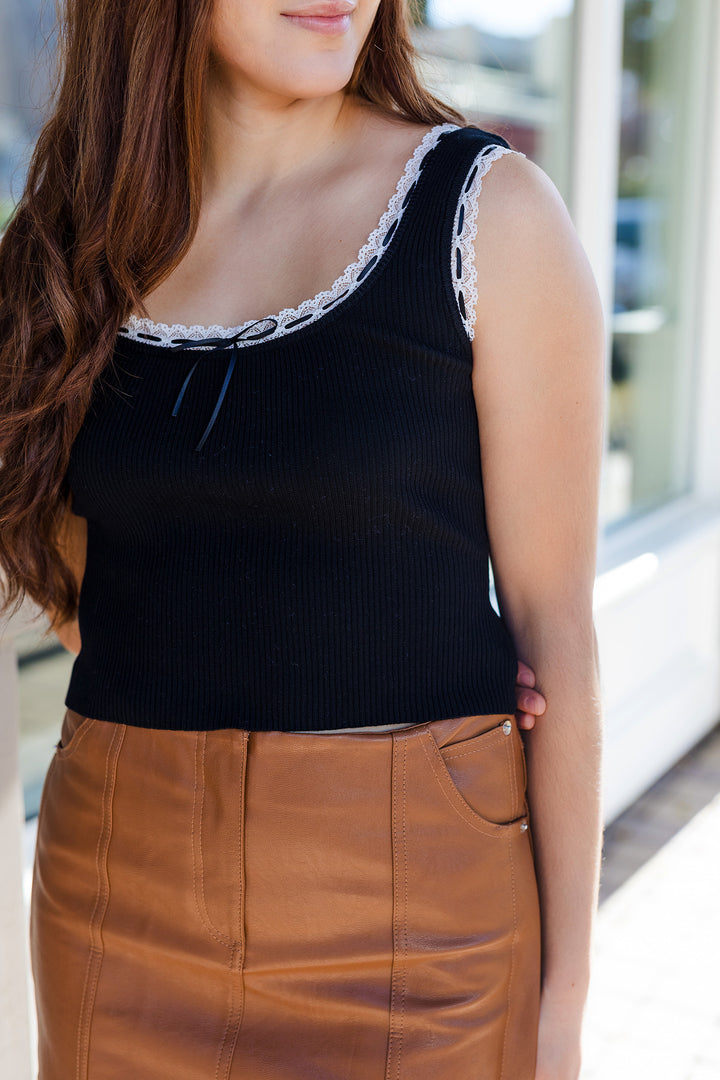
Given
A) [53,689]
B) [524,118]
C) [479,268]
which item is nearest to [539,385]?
[479,268]

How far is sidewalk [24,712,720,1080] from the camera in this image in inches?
87.1

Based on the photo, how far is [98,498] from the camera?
3.44 ft

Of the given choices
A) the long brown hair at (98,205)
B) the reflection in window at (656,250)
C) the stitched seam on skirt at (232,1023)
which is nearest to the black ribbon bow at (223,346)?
the long brown hair at (98,205)

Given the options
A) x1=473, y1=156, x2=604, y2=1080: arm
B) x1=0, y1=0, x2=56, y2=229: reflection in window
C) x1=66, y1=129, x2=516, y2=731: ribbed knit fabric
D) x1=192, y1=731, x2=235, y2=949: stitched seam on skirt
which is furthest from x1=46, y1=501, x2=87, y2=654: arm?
x1=0, y1=0, x2=56, y2=229: reflection in window

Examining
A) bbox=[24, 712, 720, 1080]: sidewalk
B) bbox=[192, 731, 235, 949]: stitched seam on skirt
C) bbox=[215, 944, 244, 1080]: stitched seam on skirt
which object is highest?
bbox=[192, 731, 235, 949]: stitched seam on skirt

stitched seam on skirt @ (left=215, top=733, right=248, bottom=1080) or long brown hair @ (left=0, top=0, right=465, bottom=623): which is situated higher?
long brown hair @ (left=0, top=0, right=465, bottom=623)

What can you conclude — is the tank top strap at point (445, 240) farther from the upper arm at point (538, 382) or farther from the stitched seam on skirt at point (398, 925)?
the stitched seam on skirt at point (398, 925)

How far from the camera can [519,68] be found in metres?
2.79

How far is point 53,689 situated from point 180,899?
103 centimetres

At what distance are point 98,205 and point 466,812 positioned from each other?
0.71 m

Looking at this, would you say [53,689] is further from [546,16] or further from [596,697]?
[546,16]

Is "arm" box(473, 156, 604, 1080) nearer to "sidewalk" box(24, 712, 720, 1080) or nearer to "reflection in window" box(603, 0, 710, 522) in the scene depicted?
"sidewalk" box(24, 712, 720, 1080)

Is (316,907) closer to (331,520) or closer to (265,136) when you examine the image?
(331,520)

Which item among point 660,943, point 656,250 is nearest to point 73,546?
point 660,943
